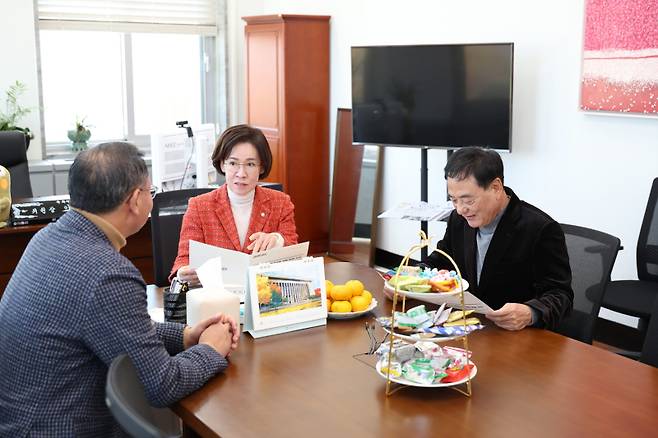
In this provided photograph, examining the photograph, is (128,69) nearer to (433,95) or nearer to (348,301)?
(433,95)

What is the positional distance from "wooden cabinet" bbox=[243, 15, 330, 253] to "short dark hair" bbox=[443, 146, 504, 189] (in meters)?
3.52

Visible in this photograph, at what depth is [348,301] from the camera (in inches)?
94.7

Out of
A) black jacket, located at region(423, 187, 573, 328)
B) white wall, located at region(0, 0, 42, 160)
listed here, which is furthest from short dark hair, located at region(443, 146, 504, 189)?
white wall, located at region(0, 0, 42, 160)

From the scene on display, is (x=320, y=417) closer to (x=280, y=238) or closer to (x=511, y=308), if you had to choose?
(x=511, y=308)

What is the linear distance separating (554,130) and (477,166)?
2139 mm

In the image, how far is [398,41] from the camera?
5.54 m

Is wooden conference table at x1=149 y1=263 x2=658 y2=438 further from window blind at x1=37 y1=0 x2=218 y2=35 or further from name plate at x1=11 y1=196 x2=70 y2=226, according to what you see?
window blind at x1=37 y1=0 x2=218 y2=35

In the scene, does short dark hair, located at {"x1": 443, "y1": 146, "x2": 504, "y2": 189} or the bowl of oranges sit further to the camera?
short dark hair, located at {"x1": 443, "y1": 146, "x2": 504, "y2": 189}

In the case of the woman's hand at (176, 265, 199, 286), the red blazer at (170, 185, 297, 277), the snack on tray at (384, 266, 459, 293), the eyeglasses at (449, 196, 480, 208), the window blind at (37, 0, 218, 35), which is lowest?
the woman's hand at (176, 265, 199, 286)

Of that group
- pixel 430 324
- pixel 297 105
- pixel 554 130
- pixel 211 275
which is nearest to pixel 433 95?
pixel 554 130

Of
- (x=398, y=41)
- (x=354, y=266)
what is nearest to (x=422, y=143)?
(x=398, y=41)

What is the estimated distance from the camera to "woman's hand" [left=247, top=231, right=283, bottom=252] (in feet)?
9.14

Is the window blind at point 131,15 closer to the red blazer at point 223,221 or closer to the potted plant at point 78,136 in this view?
the potted plant at point 78,136

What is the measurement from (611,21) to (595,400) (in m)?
2.77
